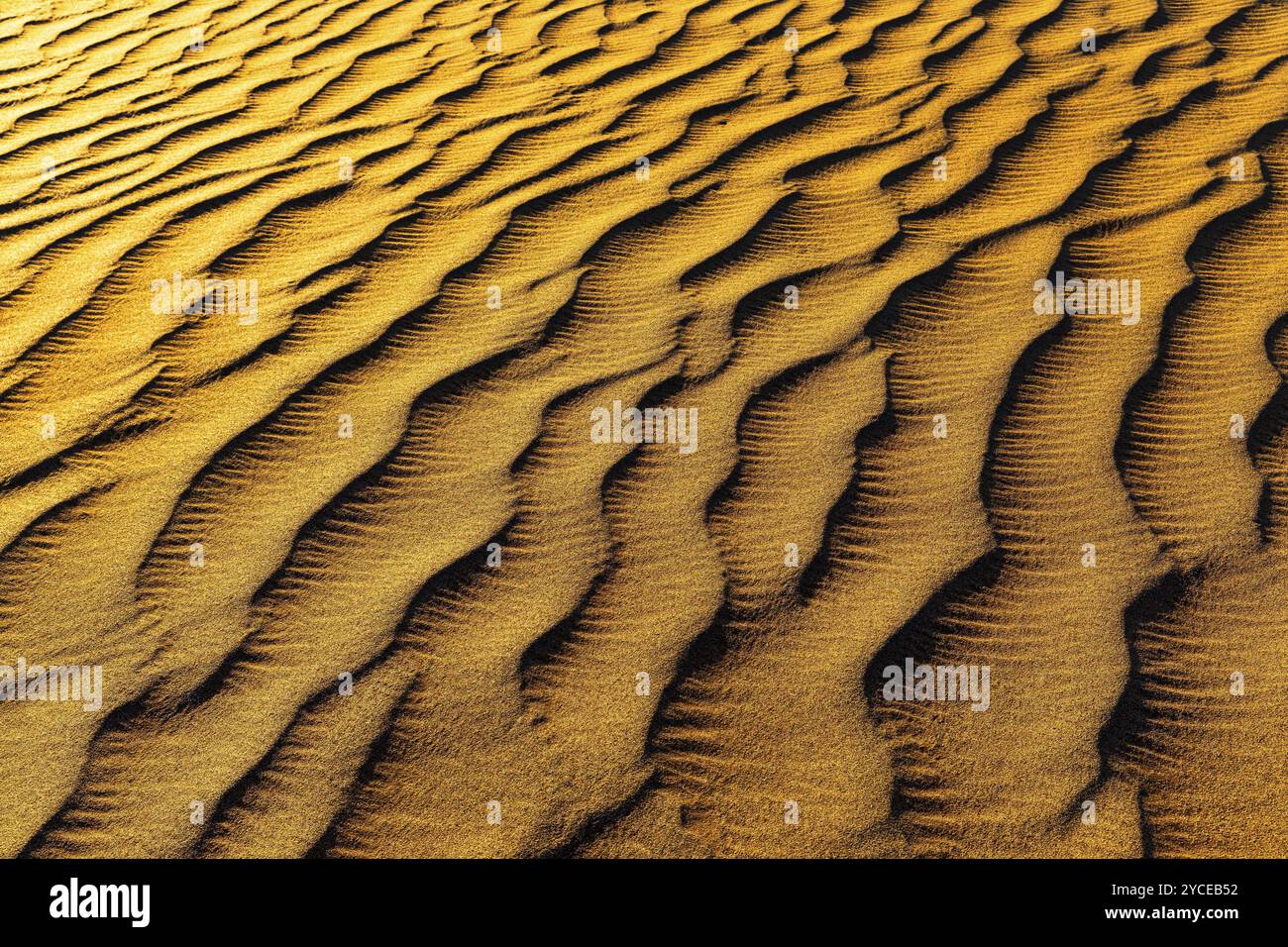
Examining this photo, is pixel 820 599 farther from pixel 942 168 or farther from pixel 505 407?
pixel 942 168

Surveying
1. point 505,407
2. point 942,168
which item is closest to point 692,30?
point 942,168

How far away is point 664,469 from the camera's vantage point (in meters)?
2.27

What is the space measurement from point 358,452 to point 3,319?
1.09 m

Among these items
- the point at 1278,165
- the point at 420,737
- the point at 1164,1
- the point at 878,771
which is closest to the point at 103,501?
the point at 420,737

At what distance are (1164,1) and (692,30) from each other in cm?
157

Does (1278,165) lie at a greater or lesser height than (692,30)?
lesser

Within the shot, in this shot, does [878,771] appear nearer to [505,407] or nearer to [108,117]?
Answer: [505,407]

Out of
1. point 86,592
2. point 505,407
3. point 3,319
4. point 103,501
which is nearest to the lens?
point 86,592

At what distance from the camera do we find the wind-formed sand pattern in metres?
1.73

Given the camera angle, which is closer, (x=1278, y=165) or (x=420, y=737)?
(x=420, y=737)

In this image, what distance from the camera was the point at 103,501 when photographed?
7.43 feet

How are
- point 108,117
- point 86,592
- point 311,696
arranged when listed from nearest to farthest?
point 311,696
point 86,592
point 108,117

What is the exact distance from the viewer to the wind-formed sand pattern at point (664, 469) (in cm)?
173

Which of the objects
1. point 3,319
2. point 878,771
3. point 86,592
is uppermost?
point 3,319
